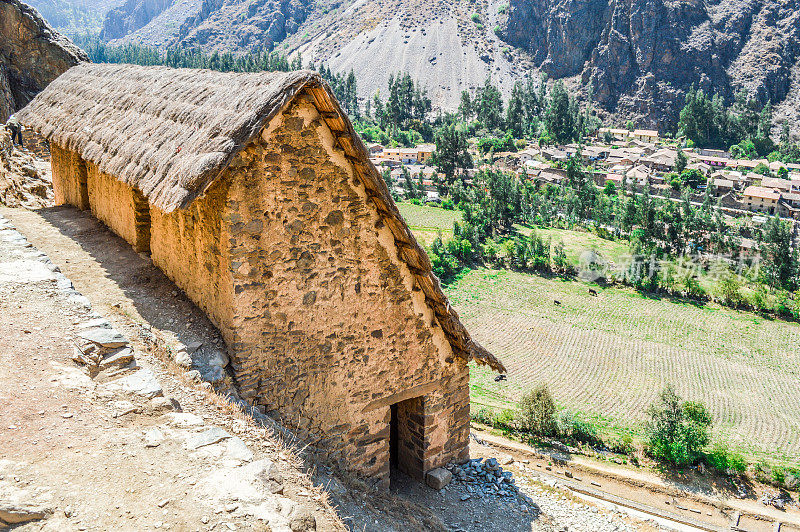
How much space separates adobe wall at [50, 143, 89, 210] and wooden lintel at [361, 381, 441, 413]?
31.0 feet

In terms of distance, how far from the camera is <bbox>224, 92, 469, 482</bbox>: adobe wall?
6.73m

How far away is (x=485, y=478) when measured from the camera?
9.12 metres

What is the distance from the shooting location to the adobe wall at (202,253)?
675 centimetres

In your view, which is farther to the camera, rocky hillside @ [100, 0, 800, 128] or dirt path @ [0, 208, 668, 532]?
rocky hillside @ [100, 0, 800, 128]

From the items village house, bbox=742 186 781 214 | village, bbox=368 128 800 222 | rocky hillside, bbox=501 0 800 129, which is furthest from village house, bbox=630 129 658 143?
village house, bbox=742 186 781 214

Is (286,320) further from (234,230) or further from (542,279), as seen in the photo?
(542,279)

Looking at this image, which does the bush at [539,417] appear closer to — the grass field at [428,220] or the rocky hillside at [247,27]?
the grass field at [428,220]

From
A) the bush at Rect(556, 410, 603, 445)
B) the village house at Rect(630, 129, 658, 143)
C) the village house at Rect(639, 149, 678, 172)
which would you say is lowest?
the bush at Rect(556, 410, 603, 445)

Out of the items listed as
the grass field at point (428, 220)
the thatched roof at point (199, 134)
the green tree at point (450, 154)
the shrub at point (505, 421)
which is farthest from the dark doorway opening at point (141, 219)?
the green tree at point (450, 154)

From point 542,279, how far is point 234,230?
131 ft

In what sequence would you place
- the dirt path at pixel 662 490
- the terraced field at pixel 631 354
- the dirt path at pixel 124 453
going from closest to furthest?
the dirt path at pixel 124 453 → the dirt path at pixel 662 490 → the terraced field at pixel 631 354

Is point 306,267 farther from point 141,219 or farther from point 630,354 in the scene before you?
point 630,354

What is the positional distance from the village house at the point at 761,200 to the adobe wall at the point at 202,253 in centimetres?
6864

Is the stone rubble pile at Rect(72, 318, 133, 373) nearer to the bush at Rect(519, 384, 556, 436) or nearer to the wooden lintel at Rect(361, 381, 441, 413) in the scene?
the wooden lintel at Rect(361, 381, 441, 413)
